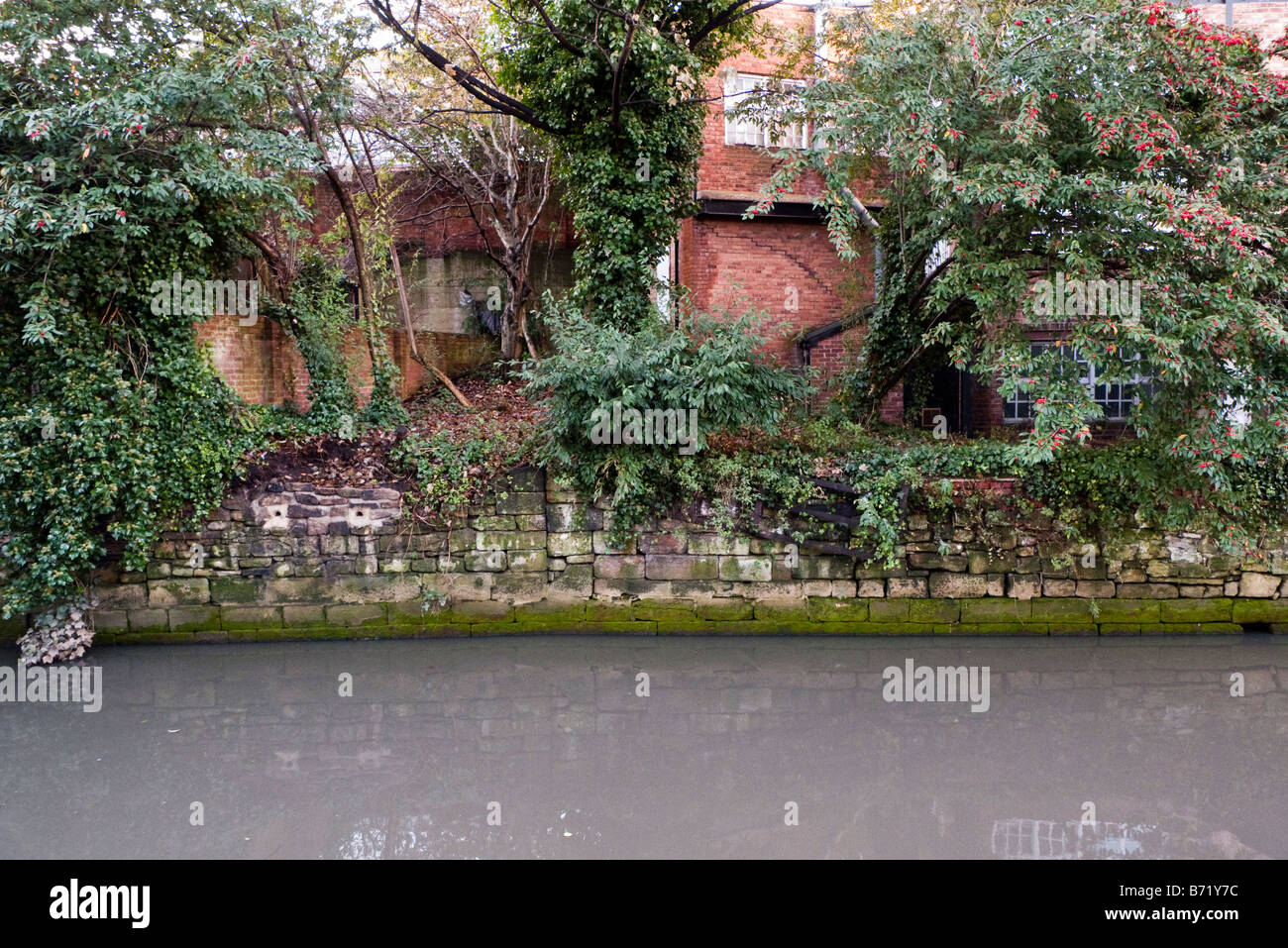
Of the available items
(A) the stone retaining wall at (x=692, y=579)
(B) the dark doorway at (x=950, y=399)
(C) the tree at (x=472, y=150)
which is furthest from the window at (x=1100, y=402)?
(C) the tree at (x=472, y=150)

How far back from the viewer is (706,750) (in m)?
5.46

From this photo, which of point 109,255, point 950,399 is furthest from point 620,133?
point 950,399

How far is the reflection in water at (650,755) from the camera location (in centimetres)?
438

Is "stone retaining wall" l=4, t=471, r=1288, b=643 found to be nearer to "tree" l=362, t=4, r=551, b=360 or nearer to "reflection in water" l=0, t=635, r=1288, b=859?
"reflection in water" l=0, t=635, r=1288, b=859

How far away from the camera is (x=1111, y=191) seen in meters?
6.58

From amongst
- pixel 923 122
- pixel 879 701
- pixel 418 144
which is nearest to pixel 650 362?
pixel 923 122

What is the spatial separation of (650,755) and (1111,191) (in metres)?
5.85

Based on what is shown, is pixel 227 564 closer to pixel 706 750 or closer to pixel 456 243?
pixel 706 750

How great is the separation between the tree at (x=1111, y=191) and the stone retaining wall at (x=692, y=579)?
4.00 feet

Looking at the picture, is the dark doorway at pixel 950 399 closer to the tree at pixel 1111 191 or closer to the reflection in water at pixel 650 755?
the tree at pixel 1111 191

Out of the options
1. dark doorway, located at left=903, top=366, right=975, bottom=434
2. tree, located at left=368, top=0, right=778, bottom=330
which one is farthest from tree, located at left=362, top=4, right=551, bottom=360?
dark doorway, located at left=903, top=366, right=975, bottom=434

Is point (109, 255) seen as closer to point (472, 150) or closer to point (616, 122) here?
point (616, 122)

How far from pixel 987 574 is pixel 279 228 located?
948 cm

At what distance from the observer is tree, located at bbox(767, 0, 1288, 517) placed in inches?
256
